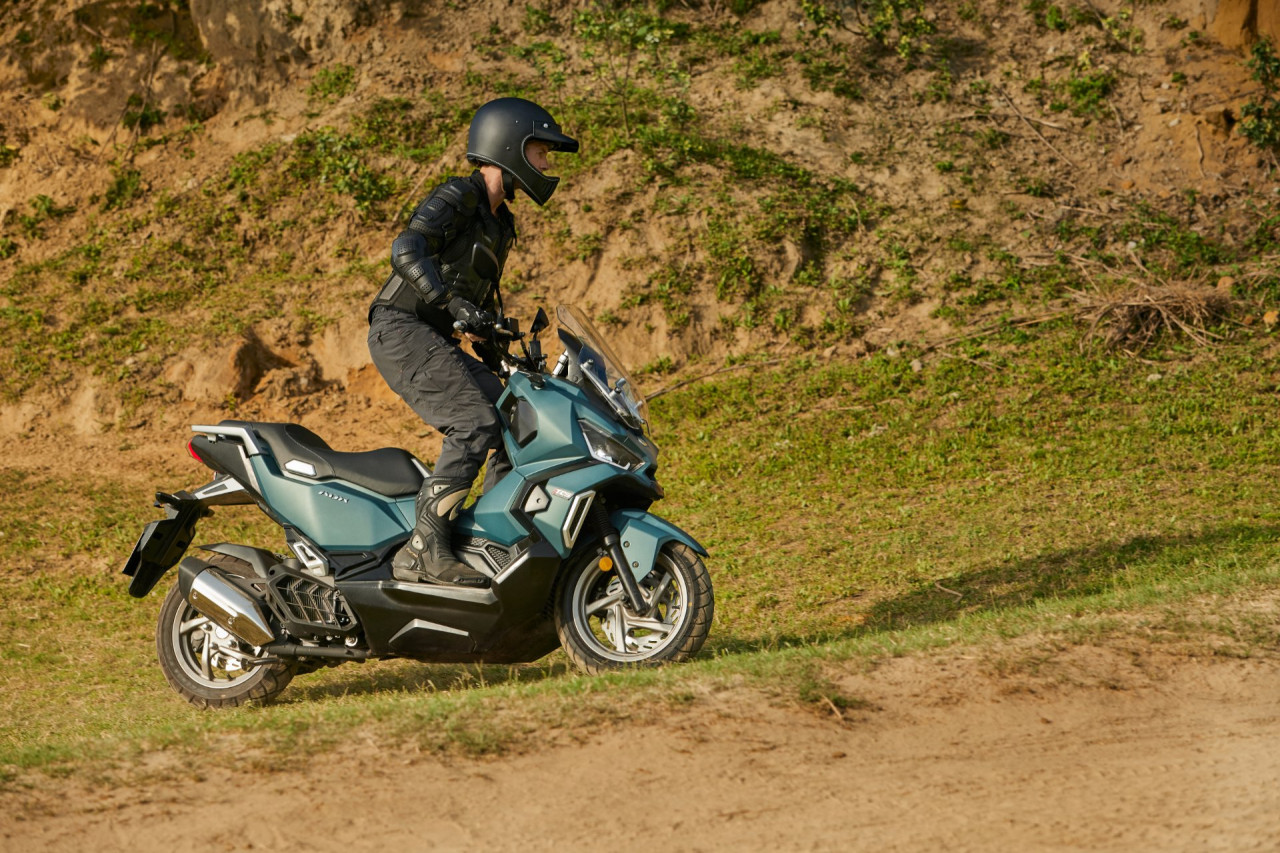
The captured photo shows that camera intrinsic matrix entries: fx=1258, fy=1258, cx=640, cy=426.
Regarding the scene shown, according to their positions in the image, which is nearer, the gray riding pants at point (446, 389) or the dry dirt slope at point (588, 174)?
the gray riding pants at point (446, 389)

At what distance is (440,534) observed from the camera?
18.6ft

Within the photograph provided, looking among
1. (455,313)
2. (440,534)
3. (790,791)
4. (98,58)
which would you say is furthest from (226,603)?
(98,58)

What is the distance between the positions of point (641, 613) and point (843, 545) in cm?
350

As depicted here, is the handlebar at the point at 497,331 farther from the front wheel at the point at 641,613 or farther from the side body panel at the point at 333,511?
the front wheel at the point at 641,613

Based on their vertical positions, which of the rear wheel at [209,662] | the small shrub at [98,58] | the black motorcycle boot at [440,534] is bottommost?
the rear wheel at [209,662]

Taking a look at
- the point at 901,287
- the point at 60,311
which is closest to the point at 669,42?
the point at 901,287

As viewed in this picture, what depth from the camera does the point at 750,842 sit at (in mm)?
3842

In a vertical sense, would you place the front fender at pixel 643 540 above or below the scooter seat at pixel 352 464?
below

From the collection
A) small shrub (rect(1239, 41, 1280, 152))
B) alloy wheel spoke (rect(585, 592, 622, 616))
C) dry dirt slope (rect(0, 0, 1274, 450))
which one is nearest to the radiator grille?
alloy wheel spoke (rect(585, 592, 622, 616))

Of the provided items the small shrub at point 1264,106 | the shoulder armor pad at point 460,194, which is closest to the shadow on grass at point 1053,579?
the shoulder armor pad at point 460,194

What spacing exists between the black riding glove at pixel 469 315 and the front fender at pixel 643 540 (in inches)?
42.7

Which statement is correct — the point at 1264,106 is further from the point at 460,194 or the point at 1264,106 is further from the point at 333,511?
the point at 333,511

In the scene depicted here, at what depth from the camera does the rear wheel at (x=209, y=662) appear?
600 centimetres

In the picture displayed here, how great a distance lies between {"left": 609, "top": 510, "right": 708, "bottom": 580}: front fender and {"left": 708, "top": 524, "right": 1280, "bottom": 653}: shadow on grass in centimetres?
123
